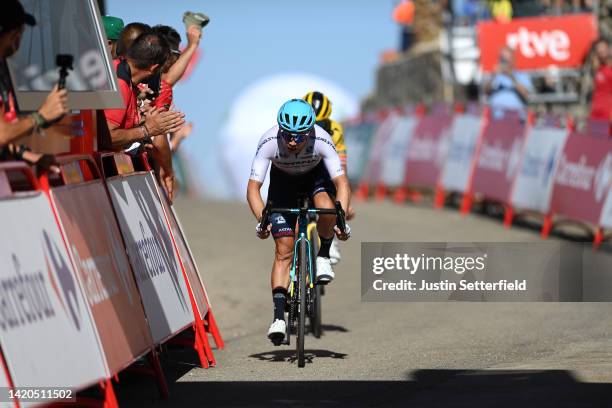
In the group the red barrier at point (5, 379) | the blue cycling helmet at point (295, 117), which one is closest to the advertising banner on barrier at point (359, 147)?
the blue cycling helmet at point (295, 117)

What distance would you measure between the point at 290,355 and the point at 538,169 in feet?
31.8

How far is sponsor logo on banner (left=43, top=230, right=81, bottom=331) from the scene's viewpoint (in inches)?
289

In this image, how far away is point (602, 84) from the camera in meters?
19.0

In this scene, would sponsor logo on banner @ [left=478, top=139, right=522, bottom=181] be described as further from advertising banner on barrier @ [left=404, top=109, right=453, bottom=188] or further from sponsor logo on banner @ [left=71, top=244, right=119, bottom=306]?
sponsor logo on banner @ [left=71, top=244, right=119, bottom=306]

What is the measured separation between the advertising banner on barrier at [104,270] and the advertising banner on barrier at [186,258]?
161 cm

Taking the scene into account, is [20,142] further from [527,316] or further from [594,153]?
[594,153]

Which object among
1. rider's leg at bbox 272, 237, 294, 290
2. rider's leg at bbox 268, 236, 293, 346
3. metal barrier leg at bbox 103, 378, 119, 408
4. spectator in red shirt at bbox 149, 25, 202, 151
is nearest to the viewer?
metal barrier leg at bbox 103, 378, 119, 408

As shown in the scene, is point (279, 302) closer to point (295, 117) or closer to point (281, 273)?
point (281, 273)

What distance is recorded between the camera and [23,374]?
265 inches

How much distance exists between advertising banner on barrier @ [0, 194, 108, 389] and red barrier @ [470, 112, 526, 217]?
14182 millimetres

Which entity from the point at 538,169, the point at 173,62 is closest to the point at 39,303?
the point at 173,62

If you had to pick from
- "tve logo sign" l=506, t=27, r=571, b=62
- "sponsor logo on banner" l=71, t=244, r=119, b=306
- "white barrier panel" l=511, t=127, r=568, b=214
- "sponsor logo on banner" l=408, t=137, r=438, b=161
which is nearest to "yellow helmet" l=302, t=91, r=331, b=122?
"sponsor logo on banner" l=71, t=244, r=119, b=306

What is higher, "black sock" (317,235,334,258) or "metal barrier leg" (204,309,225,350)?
"black sock" (317,235,334,258)
